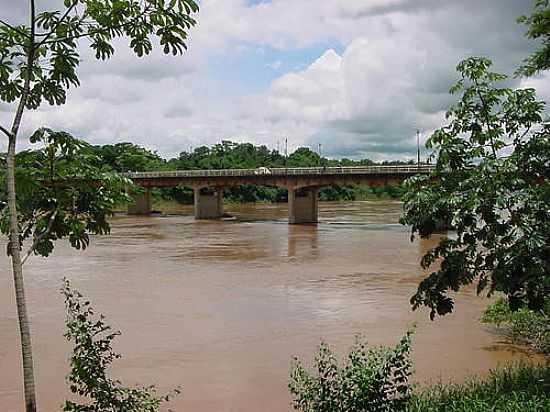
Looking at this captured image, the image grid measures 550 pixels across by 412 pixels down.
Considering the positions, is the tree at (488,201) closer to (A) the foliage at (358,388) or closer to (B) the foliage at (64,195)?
(A) the foliage at (358,388)

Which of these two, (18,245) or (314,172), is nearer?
(18,245)

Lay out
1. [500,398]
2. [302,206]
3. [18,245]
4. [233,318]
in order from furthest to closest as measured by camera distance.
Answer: [302,206] < [233,318] < [500,398] < [18,245]

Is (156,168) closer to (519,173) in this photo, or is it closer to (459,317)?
(459,317)

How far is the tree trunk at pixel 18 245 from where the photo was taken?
410 cm

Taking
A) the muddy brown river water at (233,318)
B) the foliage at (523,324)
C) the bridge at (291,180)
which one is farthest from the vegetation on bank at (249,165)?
the foliage at (523,324)

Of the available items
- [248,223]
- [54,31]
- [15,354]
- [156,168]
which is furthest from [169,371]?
[156,168]

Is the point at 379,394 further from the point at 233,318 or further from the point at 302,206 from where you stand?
the point at 302,206

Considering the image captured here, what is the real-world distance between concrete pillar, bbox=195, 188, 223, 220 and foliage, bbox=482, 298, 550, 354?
5702 cm

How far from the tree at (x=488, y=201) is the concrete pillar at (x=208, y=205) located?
210 feet

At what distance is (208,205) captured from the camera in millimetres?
72688

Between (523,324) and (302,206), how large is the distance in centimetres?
4799

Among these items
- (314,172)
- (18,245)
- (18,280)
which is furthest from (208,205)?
(18,280)

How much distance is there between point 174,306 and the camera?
1955 cm

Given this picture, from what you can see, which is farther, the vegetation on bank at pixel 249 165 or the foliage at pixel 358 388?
the vegetation on bank at pixel 249 165
